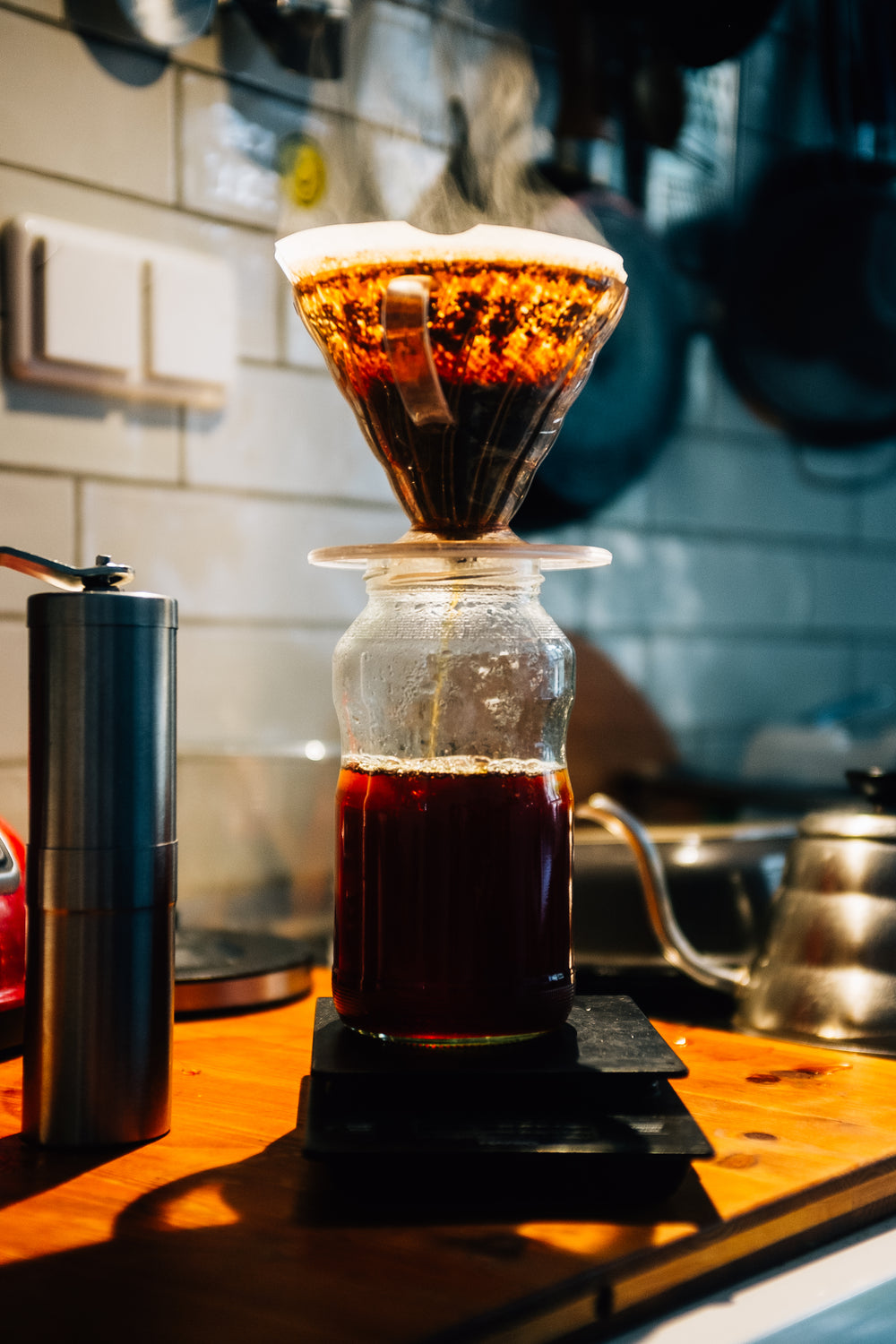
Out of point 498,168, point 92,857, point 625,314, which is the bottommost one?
point 92,857

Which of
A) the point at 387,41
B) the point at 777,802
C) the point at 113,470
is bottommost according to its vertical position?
the point at 777,802

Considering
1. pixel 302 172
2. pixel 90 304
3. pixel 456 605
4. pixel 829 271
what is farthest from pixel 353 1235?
pixel 829 271

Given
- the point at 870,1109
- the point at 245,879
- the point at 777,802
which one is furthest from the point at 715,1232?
the point at 777,802

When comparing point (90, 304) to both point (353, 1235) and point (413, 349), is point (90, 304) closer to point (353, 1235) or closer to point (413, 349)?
point (413, 349)

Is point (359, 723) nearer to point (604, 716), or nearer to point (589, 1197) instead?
point (589, 1197)

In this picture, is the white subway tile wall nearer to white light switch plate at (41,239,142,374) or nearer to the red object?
white light switch plate at (41,239,142,374)

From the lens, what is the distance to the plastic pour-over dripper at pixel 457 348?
0.54 m

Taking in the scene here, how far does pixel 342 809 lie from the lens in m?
0.61

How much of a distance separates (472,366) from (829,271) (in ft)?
3.62

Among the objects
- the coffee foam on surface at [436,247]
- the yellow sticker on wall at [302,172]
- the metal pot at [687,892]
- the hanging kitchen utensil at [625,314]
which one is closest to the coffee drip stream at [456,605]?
the coffee foam on surface at [436,247]

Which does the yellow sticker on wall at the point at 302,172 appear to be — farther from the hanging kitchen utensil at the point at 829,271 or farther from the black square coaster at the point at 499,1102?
the black square coaster at the point at 499,1102

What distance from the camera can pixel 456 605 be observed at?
0.62 m

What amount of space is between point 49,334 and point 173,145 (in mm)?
200

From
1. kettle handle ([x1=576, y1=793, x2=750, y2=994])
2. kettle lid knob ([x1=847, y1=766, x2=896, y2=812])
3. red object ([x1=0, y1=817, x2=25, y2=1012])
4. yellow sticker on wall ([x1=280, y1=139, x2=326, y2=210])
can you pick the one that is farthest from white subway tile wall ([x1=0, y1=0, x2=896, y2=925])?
kettle lid knob ([x1=847, y1=766, x2=896, y2=812])
